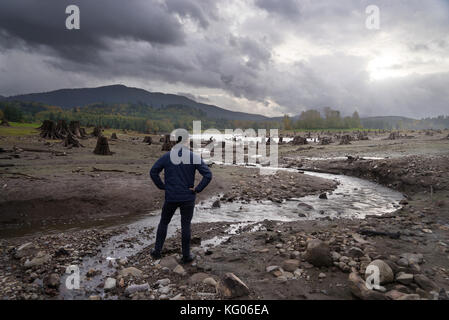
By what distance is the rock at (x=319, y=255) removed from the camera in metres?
5.50

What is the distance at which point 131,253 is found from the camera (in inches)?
276

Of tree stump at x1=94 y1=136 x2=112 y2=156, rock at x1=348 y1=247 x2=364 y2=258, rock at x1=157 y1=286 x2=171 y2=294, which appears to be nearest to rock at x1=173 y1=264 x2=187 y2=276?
rock at x1=157 y1=286 x2=171 y2=294

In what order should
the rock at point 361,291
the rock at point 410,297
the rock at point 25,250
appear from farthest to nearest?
the rock at point 25,250 < the rock at point 361,291 < the rock at point 410,297

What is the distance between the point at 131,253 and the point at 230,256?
9.24 feet

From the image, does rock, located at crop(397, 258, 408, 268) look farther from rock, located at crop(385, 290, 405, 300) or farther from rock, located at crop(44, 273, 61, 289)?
rock, located at crop(44, 273, 61, 289)

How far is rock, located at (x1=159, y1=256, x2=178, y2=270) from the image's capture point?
5.94 meters

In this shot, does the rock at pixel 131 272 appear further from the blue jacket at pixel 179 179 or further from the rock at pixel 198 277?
the blue jacket at pixel 179 179

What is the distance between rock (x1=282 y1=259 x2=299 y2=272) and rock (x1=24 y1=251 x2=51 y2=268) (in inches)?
226

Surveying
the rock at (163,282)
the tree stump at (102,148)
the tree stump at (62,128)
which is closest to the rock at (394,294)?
the rock at (163,282)

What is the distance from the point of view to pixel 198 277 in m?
5.36

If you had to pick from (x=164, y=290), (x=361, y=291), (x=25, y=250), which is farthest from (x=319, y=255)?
(x=25, y=250)

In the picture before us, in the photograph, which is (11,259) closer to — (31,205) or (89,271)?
(89,271)

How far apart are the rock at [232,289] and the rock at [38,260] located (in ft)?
14.8

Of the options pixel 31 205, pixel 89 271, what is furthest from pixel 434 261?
pixel 31 205
